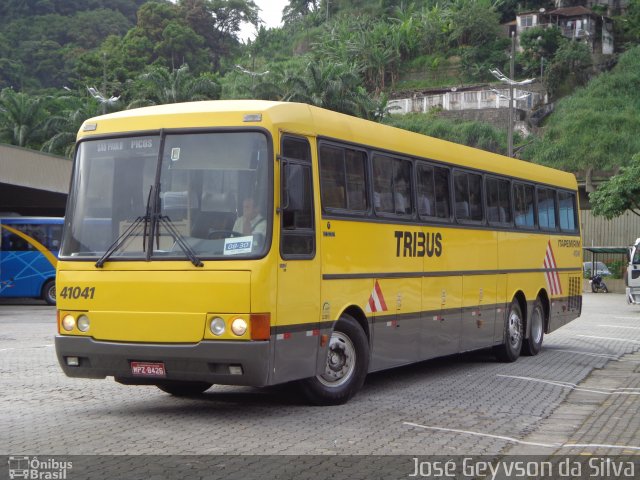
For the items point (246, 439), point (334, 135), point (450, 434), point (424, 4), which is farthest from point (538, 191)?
point (424, 4)

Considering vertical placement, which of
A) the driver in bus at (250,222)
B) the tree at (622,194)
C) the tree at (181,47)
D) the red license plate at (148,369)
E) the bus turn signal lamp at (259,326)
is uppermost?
the tree at (181,47)

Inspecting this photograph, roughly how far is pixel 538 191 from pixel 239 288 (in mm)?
9282

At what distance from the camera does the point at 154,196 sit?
32.2 feet

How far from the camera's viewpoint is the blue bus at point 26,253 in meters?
31.8

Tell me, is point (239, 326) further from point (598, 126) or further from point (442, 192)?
point (598, 126)

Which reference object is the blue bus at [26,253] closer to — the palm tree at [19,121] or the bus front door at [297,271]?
the bus front door at [297,271]

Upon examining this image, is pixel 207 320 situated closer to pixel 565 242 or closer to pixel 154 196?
pixel 154 196

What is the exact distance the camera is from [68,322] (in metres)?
10.0

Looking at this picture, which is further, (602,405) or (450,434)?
(602,405)

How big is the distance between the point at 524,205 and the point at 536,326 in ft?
6.75

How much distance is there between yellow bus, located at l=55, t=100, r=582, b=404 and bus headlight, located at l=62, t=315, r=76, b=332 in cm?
1

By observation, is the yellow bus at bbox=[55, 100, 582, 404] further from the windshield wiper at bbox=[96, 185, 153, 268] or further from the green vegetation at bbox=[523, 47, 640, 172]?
the green vegetation at bbox=[523, 47, 640, 172]

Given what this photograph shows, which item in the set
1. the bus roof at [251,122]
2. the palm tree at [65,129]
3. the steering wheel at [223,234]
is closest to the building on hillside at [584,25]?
the palm tree at [65,129]

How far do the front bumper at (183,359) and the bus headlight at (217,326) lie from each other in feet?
0.35
